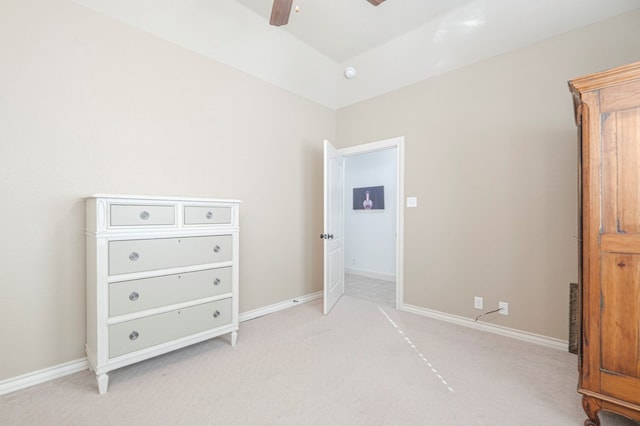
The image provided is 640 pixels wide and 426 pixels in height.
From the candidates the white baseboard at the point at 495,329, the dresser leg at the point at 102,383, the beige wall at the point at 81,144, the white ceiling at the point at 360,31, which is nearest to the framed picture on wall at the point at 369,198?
the white ceiling at the point at 360,31

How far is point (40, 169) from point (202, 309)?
148cm

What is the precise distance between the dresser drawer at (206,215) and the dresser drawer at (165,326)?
2.18ft

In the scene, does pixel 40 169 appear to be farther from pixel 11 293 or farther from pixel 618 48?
pixel 618 48

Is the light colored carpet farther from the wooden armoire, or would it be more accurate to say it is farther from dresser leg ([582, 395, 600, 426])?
the wooden armoire

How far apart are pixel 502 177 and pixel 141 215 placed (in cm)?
307

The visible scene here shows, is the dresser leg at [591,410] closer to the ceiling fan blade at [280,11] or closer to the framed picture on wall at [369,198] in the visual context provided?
the ceiling fan blade at [280,11]

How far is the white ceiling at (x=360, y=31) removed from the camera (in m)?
2.27

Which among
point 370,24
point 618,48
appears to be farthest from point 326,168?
point 618,48

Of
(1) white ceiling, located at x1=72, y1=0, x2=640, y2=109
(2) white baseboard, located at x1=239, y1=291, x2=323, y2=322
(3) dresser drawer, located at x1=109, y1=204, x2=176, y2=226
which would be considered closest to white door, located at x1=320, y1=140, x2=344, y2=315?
(2) white baseboard, located at x1=239, y1=291, x2=323, y2=322

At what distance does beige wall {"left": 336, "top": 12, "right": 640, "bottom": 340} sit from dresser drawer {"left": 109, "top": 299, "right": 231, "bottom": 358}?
2149 millimetres

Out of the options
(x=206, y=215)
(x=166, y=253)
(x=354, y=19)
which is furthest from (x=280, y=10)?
(x=166, y=253)

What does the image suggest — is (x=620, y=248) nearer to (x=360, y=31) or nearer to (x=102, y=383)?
(x=360, y=31)

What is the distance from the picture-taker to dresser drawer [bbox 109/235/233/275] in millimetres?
1828

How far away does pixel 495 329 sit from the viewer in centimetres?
265
